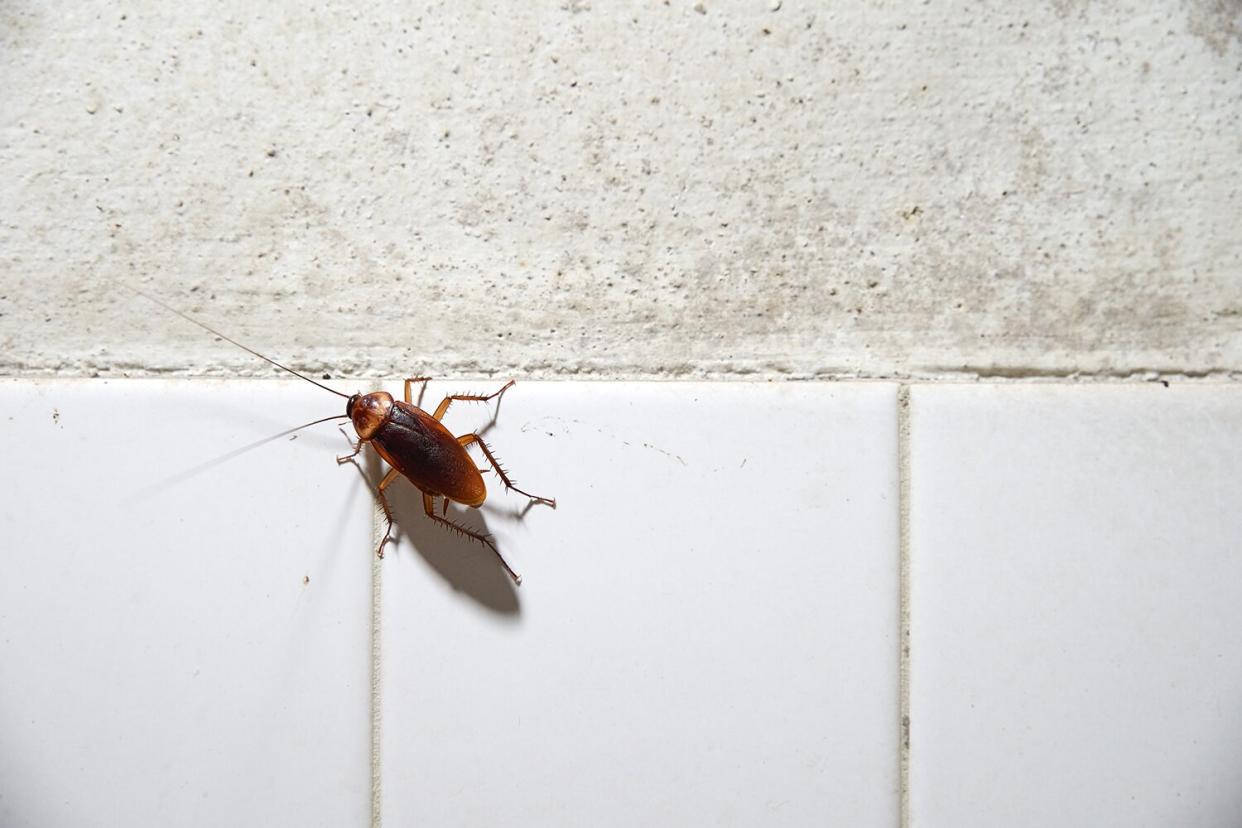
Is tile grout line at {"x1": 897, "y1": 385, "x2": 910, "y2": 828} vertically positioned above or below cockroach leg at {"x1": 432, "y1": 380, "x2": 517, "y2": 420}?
below

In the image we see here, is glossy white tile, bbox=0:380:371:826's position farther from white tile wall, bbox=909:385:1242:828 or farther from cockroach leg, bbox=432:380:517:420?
white tile wall, bbox=909:385:1242:828

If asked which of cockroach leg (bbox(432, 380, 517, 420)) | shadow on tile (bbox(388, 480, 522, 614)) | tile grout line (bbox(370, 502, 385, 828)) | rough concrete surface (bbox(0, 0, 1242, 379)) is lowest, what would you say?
tile grout line (bbox(370, 502, 385, 828))

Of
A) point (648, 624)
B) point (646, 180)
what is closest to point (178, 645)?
point (648, 624)

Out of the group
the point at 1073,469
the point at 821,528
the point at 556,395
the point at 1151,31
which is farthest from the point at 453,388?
the point at 1151,31

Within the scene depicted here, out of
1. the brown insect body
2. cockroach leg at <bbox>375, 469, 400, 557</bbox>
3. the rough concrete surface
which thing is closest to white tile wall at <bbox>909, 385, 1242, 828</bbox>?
the rough concrete surface

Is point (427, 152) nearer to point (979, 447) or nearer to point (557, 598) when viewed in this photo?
point (557, 598)
